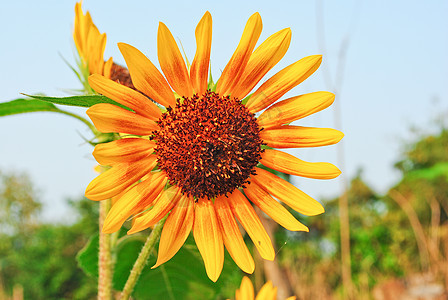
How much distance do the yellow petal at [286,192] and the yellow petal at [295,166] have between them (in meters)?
0.03

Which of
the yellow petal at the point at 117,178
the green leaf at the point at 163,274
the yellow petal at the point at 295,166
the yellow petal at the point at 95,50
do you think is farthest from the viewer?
the green leaf at the point at 163,274

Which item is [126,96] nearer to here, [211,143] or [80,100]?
[80,100]

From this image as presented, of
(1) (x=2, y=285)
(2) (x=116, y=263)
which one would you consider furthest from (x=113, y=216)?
(1) (x=2, y=285)

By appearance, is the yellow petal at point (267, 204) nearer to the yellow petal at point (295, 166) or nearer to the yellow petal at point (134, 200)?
the yellow petal at point (295, 166)

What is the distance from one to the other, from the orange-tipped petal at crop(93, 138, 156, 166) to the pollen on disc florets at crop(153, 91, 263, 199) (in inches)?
0.9

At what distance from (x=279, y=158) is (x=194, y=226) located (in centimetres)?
21

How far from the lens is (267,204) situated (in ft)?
2.95

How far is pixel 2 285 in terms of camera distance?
912cm

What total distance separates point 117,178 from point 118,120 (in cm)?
10

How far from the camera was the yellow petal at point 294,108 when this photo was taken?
85 cm

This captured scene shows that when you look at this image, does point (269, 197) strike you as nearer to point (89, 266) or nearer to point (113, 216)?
point (113, 216)

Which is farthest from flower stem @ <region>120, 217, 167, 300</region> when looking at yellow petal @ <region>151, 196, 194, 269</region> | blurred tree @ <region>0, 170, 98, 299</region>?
blurred tree @ <region>0, 170, 98, 299</region>

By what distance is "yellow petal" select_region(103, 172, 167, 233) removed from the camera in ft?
2.59

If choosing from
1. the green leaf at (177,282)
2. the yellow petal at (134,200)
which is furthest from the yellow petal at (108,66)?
the green leaf at (177,282)
